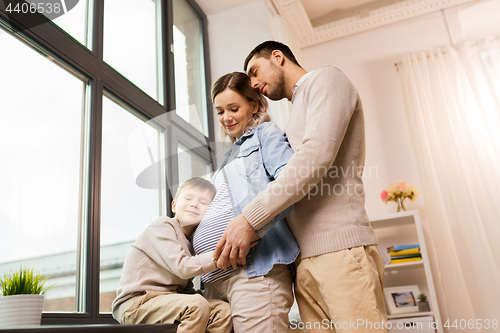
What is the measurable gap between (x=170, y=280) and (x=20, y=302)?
41 cm

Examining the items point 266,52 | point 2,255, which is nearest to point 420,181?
point 266,52

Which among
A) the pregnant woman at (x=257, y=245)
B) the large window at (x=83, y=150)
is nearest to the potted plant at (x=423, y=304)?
the large window at (x=83, y=150)

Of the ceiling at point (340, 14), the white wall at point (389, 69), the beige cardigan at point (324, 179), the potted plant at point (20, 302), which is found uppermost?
the ceiling at point (340, 14)

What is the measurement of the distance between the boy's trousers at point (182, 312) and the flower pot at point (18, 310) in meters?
0.27

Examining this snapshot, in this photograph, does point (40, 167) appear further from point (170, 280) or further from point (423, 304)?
point (423, 304)

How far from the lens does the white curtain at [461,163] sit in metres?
3.07

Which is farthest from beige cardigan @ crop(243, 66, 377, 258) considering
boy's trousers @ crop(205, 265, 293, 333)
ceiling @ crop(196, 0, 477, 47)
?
ceiling @ crop(196, 0, 477, 47)

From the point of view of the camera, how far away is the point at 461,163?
335cm

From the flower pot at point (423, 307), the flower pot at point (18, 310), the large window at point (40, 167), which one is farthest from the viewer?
the flower pot at point (423, 307)

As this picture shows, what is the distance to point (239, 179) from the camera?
43.6 inches

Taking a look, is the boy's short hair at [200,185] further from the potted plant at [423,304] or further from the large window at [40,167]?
the potted plant at [423,304]

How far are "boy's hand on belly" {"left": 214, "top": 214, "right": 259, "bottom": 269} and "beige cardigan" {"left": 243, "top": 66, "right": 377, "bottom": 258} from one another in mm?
21

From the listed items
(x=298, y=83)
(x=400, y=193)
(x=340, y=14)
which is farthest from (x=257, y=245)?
(x=340, y=14)

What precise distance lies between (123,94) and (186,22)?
1.32m
